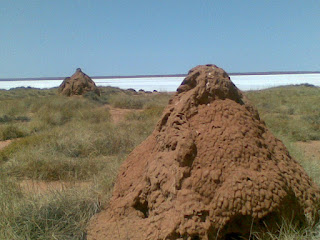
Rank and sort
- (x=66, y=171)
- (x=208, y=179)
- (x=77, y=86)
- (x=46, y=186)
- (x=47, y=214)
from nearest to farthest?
(x=208, y=179) < (x=47, y=214) < (x=46, y=186) < (x=66, y=171) < (x=77, y=86)

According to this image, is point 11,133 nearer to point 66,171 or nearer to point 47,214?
point 66,171

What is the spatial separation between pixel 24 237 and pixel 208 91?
1.96 meters

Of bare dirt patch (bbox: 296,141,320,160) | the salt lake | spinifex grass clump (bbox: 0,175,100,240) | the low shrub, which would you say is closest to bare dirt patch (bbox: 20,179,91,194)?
spinifex grass clump (bbox: 0,175,100,240)

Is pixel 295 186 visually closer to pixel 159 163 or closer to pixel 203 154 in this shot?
pixel 203 154

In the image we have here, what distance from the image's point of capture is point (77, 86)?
62.6ft

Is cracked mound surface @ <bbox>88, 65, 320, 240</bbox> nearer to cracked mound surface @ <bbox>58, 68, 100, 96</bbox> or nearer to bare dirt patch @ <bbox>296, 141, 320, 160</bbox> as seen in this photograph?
bare dirt patch @ <bbox>296, 141, 320, 160</bbox>

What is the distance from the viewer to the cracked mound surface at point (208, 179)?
226 centimetres

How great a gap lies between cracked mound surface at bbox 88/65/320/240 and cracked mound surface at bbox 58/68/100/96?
1667 cm

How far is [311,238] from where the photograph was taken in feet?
7.64

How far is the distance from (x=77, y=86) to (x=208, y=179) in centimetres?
1769

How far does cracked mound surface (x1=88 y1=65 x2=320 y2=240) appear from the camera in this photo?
2264mm

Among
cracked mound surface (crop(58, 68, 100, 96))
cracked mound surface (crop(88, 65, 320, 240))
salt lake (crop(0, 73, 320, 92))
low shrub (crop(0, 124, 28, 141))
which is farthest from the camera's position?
salt lake (crop(0, 73, 320, 92))

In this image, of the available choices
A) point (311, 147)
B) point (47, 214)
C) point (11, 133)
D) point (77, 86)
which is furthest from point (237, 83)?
point (47, 214)

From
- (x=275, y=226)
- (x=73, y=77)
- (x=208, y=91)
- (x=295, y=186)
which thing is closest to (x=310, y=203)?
(x=295, y=186)
